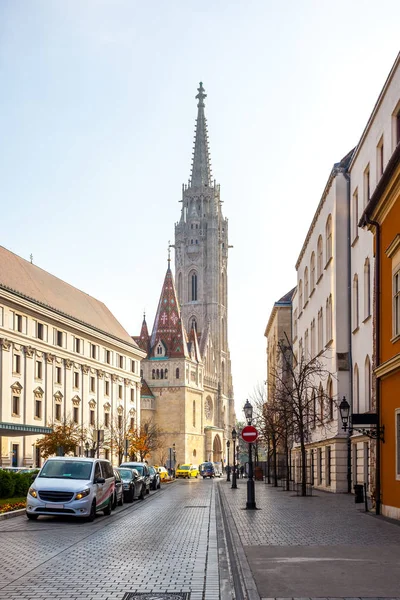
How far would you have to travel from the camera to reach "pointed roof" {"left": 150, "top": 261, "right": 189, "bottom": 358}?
129500 mm

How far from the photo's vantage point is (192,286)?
509 ft

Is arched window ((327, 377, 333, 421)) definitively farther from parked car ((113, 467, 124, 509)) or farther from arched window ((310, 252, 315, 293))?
parked car ((113, 467, 124, 509))

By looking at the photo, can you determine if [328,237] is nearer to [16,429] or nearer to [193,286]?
[16,429]

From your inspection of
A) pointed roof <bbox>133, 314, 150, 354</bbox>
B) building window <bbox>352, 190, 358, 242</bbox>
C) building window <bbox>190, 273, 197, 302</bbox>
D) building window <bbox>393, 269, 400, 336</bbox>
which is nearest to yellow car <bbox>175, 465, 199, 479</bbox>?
pointed roof <bbox>133, 314, 150, 354</bbox>

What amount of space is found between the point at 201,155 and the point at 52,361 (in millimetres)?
97702

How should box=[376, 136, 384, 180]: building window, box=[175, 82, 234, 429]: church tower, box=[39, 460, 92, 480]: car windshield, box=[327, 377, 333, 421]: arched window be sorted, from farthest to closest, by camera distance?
box=[175, 82, 234, 429]: church tower
box=[327, 377, 333, 421]: arched window
box=[376, 136, 384, 180]: building window
box=[39, 460, 92, 480]: car windshield

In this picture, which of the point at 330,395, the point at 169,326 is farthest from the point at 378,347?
the point at 169,326

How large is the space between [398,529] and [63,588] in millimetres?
9835

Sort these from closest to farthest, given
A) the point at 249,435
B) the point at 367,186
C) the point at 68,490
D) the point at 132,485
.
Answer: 1. the point at 68,490
2. the point at 249,435
3. the point at 367,186
4. the point at 132,485

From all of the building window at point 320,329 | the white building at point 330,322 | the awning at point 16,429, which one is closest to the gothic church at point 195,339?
the awning at point 16,429

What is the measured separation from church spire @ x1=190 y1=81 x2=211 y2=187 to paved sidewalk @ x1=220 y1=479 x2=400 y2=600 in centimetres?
13668

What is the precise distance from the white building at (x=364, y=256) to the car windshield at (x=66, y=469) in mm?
9693

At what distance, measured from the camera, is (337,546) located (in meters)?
15.2

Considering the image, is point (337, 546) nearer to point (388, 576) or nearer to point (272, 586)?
point (388, 576)
